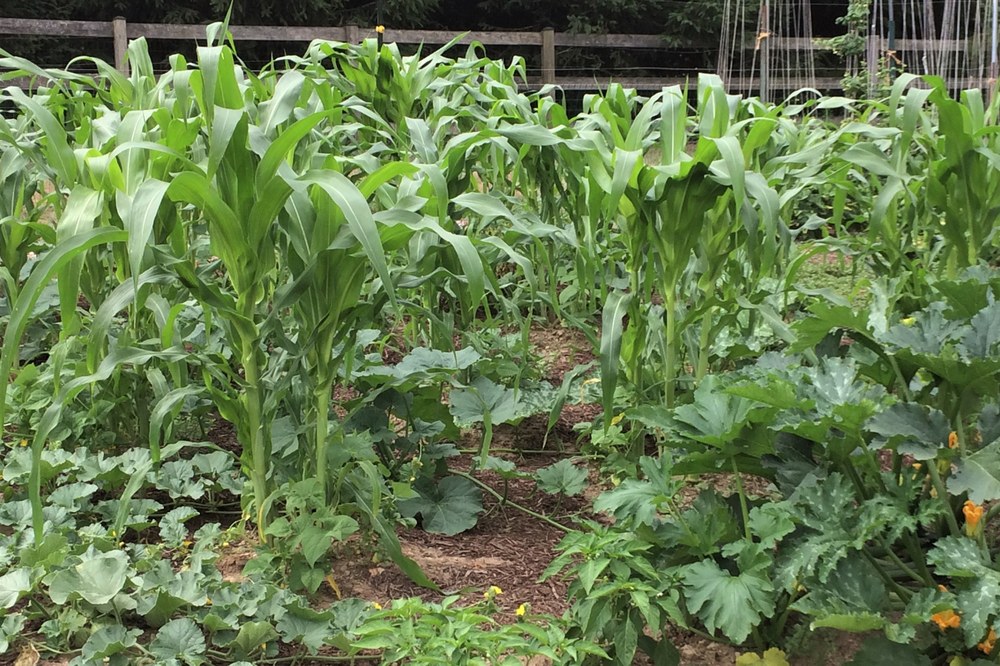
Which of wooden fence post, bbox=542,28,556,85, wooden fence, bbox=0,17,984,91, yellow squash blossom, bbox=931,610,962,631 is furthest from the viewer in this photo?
wooden fence post, bbox=542,28,556,85

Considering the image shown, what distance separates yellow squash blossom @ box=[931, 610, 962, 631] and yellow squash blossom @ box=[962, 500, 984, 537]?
175 millimetres

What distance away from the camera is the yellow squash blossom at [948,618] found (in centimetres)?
129

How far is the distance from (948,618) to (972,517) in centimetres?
19

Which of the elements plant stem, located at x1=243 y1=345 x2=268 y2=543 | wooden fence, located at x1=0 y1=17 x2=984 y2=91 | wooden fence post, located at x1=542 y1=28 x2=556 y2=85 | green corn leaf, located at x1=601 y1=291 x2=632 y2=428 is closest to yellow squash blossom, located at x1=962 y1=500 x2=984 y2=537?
green corn leaf, located at x1=601 y1=291 x2=632 y2=428

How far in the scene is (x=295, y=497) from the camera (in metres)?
1.62

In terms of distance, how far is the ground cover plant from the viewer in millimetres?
1358

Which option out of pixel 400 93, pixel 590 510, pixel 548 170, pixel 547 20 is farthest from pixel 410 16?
pixel 590 510

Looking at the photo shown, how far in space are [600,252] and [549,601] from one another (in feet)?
4.31

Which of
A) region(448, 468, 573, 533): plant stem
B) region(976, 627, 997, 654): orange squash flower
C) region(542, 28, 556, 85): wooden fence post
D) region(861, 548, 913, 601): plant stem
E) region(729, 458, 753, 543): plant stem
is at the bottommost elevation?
region(448, 468, 573, 533): plant stem

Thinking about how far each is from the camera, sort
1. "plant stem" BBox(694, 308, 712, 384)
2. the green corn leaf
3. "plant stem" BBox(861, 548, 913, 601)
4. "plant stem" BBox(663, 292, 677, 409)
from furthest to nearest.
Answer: "plant stem" BBox(694, 308, 712, 384) < "plant stem" BBox(663, 292, 677, 409) < the green corn leaf < "plant stem" BBox(861, 548, 913, 601)

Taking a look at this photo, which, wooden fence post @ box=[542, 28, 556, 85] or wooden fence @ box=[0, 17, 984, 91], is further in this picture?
wooden fence post @ box=[542, 28, 556, 85]

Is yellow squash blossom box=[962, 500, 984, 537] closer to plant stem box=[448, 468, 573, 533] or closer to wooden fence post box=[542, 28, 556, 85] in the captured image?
plant stem box=[448, 468, 573, 533]

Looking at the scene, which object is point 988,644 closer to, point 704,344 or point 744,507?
point 744,507

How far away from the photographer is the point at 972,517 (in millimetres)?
1378
